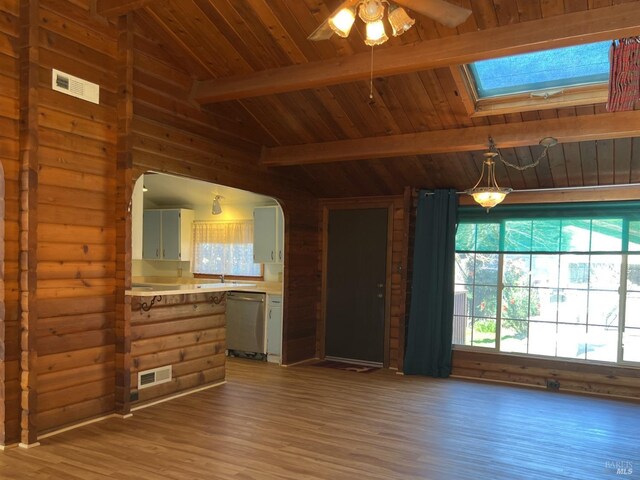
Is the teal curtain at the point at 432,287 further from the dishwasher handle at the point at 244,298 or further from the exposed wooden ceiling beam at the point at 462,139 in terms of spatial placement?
the dishwasher handle at the point at 244,298

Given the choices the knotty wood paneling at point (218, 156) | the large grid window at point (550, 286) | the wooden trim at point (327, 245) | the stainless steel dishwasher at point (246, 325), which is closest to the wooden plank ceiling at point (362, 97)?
the knotty wood paneling at point (218, 156)

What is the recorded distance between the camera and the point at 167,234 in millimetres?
7250

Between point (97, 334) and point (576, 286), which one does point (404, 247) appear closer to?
point (576, 286)

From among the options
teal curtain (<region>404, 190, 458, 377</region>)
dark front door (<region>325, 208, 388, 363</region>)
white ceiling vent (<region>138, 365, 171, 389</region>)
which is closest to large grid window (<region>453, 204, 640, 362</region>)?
teal curtain (<region>404, 190, 458, 377</region>)

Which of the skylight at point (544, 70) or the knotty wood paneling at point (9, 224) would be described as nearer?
the knotty wood paneling at point (9, 224)

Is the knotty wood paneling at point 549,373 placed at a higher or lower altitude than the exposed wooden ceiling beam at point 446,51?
lower

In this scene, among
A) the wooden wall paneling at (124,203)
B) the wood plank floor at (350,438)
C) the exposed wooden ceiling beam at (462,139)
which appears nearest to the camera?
the wood plank floor at (350,438)

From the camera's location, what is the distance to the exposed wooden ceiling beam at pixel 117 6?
11.1 feet

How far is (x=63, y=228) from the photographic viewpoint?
348 cm

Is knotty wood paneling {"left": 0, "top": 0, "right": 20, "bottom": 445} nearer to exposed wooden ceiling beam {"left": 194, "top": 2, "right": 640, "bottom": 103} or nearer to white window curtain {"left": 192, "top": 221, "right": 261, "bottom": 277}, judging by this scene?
exposed wooden ceiling beam {"left": 194, "top": 2, "right": 640, "bottom": 103}

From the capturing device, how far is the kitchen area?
13.9 ft

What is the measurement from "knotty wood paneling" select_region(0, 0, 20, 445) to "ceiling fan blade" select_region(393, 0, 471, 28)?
2541 millimetres

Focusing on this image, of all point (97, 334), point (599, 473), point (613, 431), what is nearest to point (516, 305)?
point (613, 431)

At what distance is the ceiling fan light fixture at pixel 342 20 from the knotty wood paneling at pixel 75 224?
2.16m
